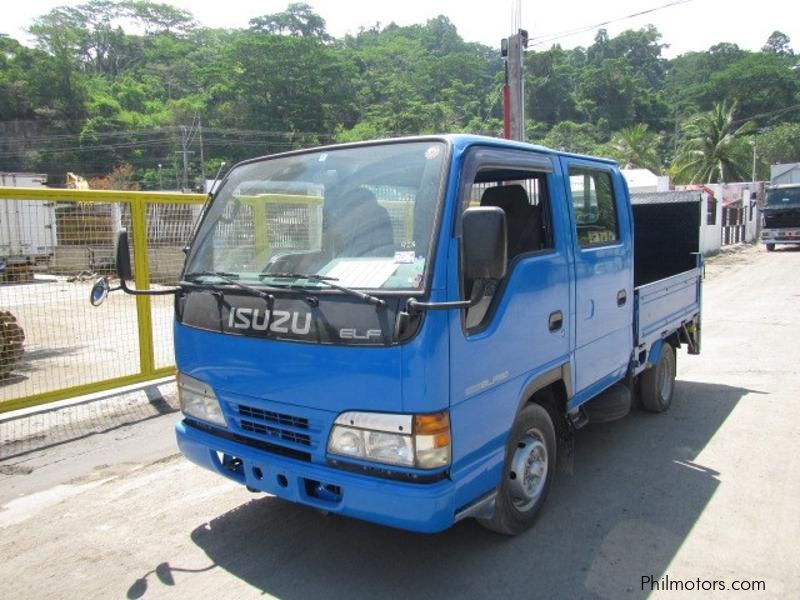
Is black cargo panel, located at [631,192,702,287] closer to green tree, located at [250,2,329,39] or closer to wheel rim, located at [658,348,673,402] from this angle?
wheel rim, located at [658,348,673,402]

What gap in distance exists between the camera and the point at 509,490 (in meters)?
3.24

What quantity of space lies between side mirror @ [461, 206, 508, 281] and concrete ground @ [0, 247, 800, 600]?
1.54 m

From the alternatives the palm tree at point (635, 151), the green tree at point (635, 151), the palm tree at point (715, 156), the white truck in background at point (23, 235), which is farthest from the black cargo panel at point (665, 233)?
the palm tree at point (715, 156)

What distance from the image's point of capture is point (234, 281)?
10.4 feet

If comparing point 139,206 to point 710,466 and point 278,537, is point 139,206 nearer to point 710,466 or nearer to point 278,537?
point 278,537

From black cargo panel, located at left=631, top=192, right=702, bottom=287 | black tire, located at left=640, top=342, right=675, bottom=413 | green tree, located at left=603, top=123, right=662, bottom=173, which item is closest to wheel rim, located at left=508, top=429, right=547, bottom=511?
black tire, located at left=640, top=342, right=675, bottom=413

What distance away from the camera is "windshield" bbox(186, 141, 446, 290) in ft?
9.35

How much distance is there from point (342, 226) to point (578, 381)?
1.77 metres

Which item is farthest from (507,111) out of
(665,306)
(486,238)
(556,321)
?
(486,238)

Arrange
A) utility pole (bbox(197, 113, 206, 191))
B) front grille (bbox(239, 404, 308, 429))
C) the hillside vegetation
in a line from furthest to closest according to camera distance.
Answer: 1. utility pole (bbox(197, 113, 206, 191))
2. the hillside vegetation
3. front grille (bbox(239, 404, 308, 429))

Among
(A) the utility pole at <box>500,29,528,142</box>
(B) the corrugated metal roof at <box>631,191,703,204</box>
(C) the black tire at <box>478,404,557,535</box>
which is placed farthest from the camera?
(A) the utility pole at <box>500,29,528,142</box>

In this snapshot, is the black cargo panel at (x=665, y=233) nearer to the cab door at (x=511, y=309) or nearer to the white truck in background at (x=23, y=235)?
the cab door at (x=511, y=309)

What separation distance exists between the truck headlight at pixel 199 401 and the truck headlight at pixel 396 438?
2.72ft

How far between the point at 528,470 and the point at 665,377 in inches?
112
